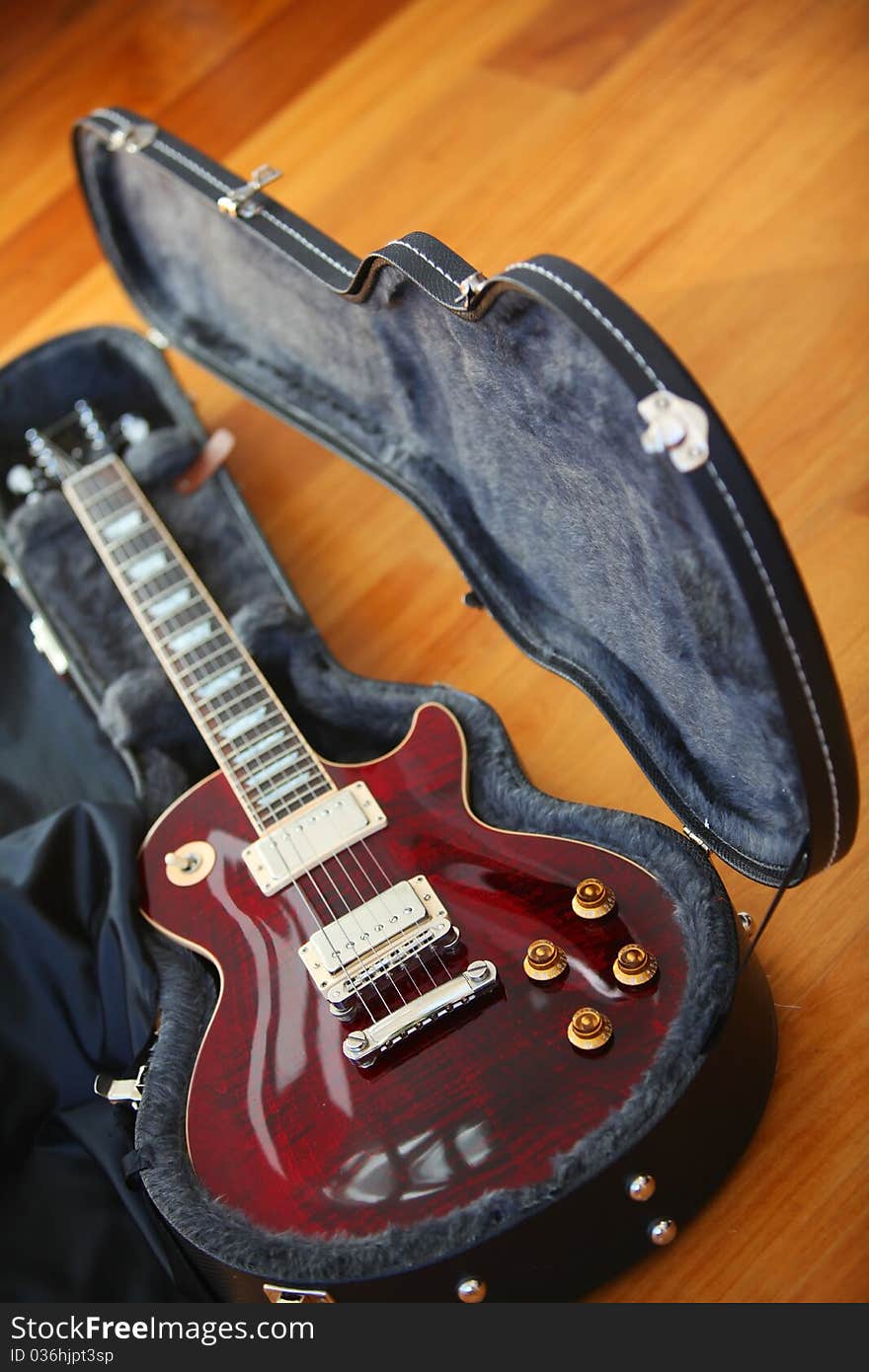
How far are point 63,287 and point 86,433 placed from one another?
434mm

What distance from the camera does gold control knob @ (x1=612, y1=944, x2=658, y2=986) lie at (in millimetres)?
1047

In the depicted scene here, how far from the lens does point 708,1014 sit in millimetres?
1017

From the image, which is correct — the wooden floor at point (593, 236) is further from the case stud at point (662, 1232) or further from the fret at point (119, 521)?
the fret at point (119, 521)

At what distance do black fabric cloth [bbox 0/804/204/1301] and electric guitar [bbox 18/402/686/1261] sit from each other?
5cm

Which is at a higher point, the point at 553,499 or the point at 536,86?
the point at 536,86

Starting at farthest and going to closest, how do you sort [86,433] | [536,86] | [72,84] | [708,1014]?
[72,84] → [536,86] → [86,433] → [708,1014]

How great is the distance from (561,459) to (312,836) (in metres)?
0.39

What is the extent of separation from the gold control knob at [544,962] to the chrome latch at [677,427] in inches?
15.7

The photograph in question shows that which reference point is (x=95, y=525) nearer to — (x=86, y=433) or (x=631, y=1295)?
(x=86, y=433)

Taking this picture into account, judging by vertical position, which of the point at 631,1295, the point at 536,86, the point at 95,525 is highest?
the point at 536,86

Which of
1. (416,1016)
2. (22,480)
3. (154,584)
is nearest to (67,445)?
(22,480)

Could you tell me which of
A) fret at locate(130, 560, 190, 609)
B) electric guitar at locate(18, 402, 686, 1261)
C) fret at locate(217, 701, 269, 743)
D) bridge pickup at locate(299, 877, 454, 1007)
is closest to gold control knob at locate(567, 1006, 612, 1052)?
electric guitar at locate(18, 402, 686, 1261)

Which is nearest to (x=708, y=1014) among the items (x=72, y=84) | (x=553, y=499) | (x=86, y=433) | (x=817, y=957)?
(x=817, y=957)

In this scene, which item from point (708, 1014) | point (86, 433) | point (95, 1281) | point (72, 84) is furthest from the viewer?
point (72, 84)
